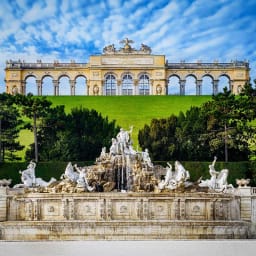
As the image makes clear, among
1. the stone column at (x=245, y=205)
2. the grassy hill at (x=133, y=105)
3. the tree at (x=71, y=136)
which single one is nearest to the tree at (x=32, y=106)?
the tree at (x=71, y=136)

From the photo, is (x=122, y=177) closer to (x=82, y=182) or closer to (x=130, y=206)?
(x=82, y=182)

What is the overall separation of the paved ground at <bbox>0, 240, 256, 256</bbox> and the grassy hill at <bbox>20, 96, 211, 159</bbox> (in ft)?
107

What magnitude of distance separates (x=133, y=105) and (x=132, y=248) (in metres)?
42.2

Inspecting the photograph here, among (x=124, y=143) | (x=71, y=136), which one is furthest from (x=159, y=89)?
(x=124, y=143)

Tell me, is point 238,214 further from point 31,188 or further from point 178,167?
point 31,188

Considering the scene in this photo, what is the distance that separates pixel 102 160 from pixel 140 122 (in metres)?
21.2

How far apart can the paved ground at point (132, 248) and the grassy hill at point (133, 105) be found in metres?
32.5

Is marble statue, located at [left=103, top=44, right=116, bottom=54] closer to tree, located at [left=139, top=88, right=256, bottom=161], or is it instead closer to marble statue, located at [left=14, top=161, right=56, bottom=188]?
tree, located at [left=139, top=88, right=256, bottom=161]

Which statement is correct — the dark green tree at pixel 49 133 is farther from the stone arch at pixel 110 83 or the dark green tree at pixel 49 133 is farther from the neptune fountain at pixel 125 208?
the stone arch at pixel 110 83

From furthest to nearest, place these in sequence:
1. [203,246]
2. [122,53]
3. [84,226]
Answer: [122,53] → [84,226] → [203,246]

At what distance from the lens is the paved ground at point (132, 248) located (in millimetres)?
16094

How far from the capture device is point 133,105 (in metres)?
59.0

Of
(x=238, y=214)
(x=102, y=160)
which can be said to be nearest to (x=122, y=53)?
(x=102, y=160)

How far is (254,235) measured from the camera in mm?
25406
